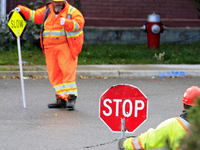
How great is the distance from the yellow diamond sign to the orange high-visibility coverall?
0.14 meters

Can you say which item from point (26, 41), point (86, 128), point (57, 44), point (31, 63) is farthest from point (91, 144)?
point (26, 41)

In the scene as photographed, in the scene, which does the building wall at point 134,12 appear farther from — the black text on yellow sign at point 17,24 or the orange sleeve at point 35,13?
the orange sleeve at point 35,13

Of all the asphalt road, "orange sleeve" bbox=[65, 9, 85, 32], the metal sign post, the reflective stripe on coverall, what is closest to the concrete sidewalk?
the asphalt road

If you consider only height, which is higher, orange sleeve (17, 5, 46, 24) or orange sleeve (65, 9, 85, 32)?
orange sleeve (17, 5, 46, 24)

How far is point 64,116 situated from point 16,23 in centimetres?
192

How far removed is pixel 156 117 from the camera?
6.33m

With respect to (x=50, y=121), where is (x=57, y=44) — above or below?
above

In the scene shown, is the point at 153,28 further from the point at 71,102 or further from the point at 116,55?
the point at 71,102

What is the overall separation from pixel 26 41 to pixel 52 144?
9618 millimetres

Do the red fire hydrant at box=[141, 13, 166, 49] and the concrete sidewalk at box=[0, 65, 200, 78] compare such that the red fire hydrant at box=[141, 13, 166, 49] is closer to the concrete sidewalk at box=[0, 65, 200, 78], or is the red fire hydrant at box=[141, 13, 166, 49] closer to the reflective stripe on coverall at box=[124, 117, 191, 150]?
the concrete sidewalk at box=[0, 65, 200, 78]

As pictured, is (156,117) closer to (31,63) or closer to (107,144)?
(107,144)

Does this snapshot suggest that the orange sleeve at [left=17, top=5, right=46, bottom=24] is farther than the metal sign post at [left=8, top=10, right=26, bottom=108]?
No

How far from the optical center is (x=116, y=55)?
13.0 metres

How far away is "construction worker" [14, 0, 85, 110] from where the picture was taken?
256 inches
